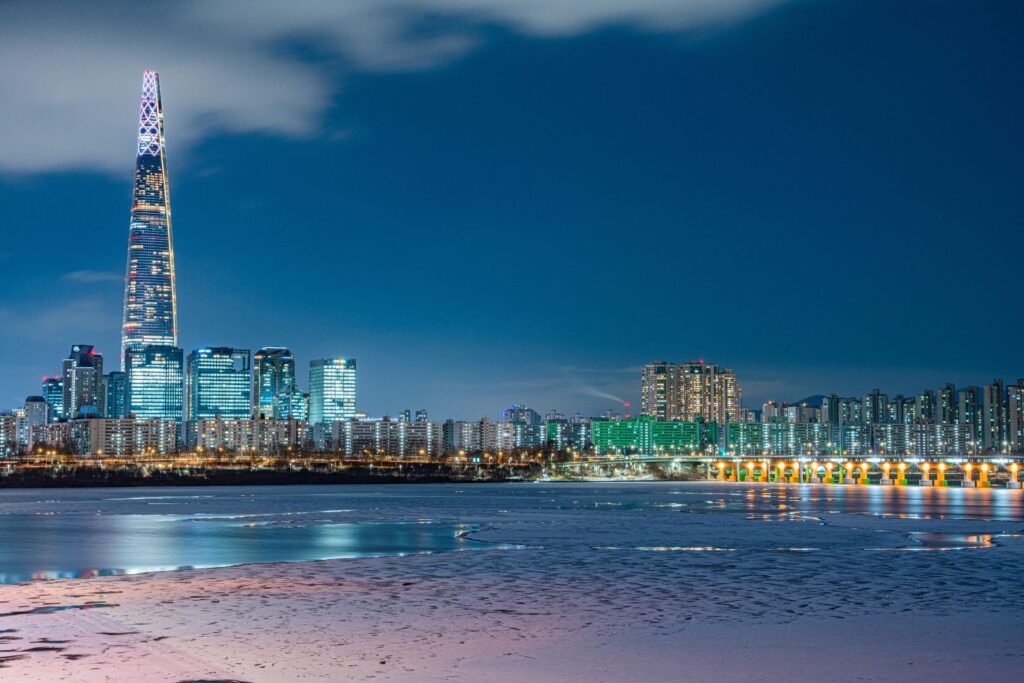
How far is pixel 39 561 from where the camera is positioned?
3153cm

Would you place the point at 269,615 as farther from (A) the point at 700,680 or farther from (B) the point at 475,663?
(A) the point at 700,680

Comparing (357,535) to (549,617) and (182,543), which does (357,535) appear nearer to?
(182,543)

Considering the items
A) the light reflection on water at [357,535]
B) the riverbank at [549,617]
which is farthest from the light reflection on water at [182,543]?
the riverbank at [549,617]

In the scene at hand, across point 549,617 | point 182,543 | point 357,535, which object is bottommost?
point 357,535

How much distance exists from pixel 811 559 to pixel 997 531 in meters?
18.9

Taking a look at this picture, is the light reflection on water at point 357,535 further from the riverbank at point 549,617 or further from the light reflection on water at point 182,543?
the riverbank at point 549,617

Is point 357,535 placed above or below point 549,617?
below

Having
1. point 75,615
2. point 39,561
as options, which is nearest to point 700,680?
point 75,615

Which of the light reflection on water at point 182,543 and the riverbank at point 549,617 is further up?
the riverbank at point 549,617

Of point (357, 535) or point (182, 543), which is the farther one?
point (357, 535)

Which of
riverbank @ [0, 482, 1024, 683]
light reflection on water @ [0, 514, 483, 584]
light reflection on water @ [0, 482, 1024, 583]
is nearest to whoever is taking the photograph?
riverbank @ [0, 482, 1024, 683]

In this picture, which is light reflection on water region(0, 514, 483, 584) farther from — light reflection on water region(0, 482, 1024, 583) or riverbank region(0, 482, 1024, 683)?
riverbank region(0, 482, 1024, 683)

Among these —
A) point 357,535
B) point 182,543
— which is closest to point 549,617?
Answer: point 182,543

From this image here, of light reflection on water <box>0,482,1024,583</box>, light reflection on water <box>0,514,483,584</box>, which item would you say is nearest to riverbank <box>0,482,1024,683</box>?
light reflection on water <box>0,482,1024,583</box>
